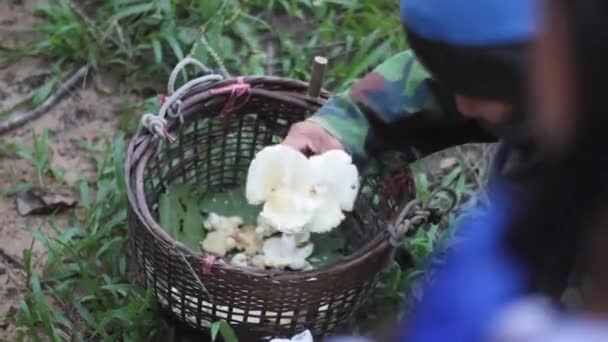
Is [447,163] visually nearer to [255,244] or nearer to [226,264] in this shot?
[255,244]

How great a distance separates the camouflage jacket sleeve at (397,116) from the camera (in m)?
1.57

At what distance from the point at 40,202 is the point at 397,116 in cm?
83

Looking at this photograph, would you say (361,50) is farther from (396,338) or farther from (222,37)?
(396,338)

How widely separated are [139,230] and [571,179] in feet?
3.31

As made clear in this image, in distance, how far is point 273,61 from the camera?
2.31m

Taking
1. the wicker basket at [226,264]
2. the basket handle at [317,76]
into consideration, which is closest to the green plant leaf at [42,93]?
the wicker basket at [226,264]

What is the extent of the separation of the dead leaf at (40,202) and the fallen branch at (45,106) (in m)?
0.21

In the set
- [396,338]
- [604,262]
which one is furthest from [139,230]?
[604,262]

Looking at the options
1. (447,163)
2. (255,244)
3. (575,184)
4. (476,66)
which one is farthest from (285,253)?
(575,184)

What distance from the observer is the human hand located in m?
1.62

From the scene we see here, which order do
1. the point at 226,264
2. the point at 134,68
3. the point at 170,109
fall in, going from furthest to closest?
1. the point at 134,68
2. the point at 170,109
3. the point at 226,264

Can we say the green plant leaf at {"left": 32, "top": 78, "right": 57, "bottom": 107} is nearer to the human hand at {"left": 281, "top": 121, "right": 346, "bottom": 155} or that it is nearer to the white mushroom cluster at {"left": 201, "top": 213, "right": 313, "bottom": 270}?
the white mushroom cluster at {"left": 201, "top": 213, "right": 313, "bottom": 270}

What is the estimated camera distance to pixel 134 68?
2238mm

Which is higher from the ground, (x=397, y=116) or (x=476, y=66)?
(x=476, y=66)
